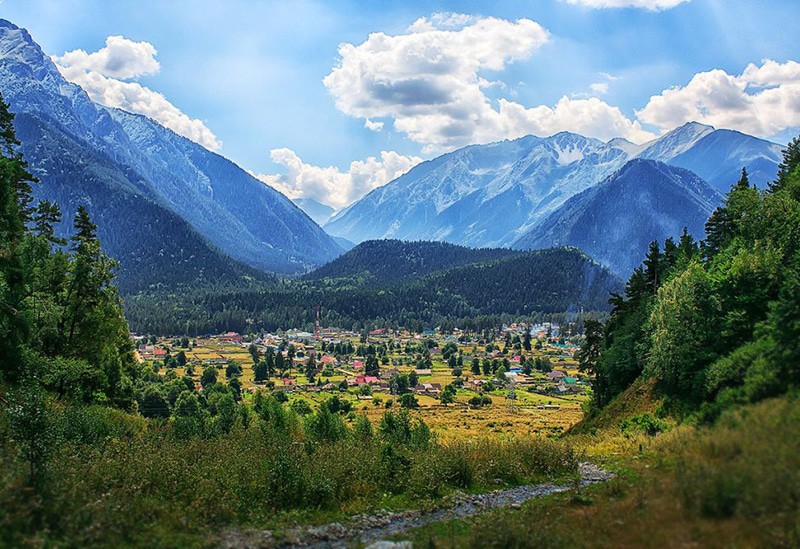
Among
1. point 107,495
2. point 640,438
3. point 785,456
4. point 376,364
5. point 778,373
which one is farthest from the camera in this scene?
point 376,364

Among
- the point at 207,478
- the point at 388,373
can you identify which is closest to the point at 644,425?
the point at 207,478

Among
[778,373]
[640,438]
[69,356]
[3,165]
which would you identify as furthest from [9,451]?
[640,438]

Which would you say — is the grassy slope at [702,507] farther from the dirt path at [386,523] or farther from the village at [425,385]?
the village at [425,385]

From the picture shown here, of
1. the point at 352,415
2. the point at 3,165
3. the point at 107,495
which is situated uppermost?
the point at 3,165

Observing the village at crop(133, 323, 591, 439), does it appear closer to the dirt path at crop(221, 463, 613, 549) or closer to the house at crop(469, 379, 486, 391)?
the house at crop(469, 379, 486, 391)

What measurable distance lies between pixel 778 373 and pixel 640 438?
1842cm

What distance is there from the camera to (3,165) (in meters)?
29.7

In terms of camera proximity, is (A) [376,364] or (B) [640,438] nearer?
(B) [640,438]

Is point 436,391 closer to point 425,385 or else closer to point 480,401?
point 425,385

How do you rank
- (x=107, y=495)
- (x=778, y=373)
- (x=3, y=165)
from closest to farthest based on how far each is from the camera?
1. (x=778, y=373)
2. (x=107, y=495)
3. (x=3, y=165)

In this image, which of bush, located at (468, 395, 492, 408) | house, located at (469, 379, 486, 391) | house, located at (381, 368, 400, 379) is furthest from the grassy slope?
house, located at (381, 368, 400, 379)

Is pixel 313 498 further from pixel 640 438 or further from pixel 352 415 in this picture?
pixel 352 415

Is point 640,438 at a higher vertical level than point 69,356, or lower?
lower

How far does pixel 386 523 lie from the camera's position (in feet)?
65.5
